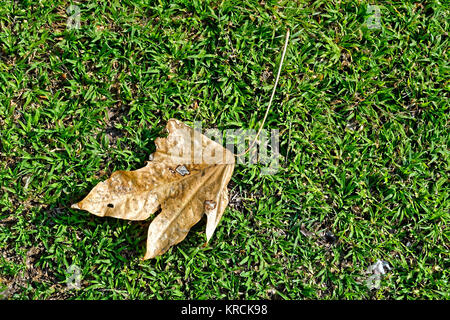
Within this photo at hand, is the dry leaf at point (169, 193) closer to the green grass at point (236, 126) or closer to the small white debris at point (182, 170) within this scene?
the small white debris at point (182, 170)

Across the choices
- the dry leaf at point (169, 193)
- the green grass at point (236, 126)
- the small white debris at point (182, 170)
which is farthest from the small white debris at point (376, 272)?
the small white debris at point (182, 170)

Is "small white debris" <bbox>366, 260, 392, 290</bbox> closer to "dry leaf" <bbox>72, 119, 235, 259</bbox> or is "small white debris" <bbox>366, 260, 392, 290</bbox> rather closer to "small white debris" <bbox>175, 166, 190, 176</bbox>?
"dry leaf" <bbox>72, 119, 235, 259</bbox>

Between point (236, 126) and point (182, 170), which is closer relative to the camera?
point (182, 170)

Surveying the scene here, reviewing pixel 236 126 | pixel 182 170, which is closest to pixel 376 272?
pixel 236 126

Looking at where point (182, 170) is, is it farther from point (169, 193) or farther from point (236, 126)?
point (236, 126)

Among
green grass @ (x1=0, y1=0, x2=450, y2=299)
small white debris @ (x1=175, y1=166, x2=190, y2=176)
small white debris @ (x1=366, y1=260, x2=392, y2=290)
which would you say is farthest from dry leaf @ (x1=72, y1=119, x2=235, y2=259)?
small white debris @ (x1=366, y1=260, x2=392, y2=290)

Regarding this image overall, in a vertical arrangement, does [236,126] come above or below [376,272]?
above
